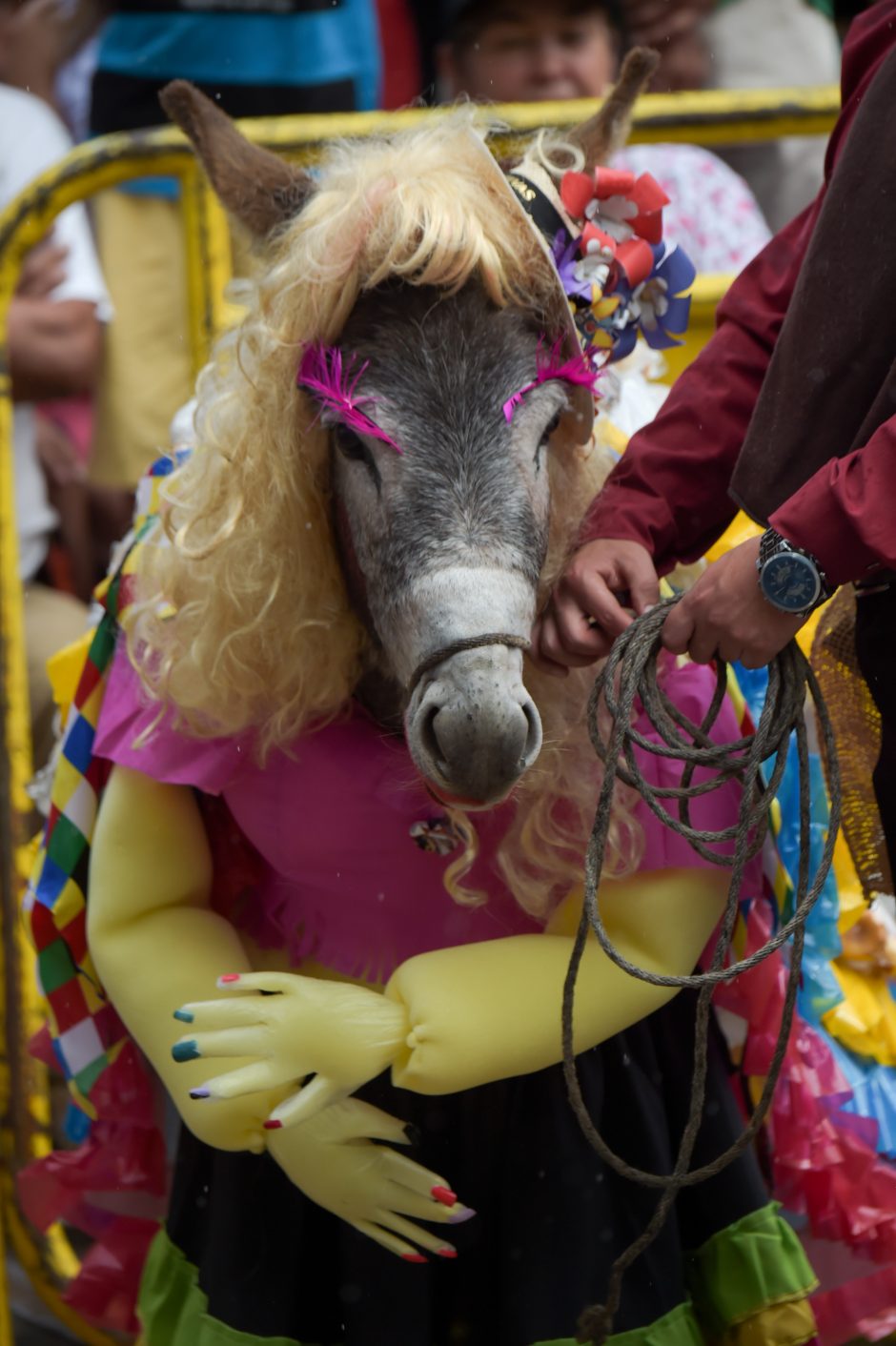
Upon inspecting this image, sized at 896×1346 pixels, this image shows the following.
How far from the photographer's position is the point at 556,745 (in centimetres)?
204

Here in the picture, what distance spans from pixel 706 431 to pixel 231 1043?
929 mm

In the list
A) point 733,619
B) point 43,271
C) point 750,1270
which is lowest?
point 750,1270

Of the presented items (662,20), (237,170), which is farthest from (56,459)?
(237,170)

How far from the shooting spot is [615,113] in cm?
214

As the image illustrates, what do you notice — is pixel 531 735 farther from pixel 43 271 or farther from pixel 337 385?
pixel 43 271

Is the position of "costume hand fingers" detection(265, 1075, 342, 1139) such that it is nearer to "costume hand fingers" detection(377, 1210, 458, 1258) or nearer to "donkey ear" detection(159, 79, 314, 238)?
"costume hand fingers" detection(377, 1210, 458, 1258)

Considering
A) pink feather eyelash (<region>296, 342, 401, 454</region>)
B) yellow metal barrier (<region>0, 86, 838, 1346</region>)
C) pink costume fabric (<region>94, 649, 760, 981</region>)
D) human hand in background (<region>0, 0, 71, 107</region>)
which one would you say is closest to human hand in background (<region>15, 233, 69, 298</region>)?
human hand in background (<region>0, 0, 71, 107</region>)

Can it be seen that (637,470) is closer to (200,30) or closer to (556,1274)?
(556,1274)

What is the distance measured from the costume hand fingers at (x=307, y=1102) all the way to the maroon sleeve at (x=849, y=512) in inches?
30.9

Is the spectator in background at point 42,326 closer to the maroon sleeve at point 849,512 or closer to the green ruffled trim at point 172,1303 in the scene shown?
the green ruffled trim at point 172,1303

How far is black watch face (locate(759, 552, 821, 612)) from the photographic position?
168cm

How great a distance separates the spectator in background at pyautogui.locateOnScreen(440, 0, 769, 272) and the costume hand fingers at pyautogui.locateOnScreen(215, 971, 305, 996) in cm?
238

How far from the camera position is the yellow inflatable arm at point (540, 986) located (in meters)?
1.87

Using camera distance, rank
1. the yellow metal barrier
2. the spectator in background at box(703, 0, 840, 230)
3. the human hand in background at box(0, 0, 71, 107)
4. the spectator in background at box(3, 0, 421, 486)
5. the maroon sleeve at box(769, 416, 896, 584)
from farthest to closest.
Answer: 1. the spectator in background at box(703, 0, 840, 230)
2. the human hand in background at box(0, 0, 71, 107)
3. the spectator in background at box(3, 0, 421, 486)
4. the yellow metal barrier
5. the maroon sleeve at box(769, 416, 896, 584)
